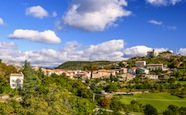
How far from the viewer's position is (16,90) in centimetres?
4684

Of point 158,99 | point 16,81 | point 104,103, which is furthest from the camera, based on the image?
point 158,99

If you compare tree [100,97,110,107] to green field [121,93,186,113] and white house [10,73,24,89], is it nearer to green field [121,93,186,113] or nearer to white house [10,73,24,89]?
green field [121,93,186,113]

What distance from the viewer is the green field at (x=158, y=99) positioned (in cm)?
5260

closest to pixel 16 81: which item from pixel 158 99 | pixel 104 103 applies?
pixel 104 103

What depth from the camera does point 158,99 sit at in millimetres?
57031

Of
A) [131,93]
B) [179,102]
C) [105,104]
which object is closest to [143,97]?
[131,93]

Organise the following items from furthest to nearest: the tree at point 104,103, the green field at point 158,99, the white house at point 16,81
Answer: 1. the green field at point 158,99
2. the white house at point 16,81
3. the tree at point 104,103

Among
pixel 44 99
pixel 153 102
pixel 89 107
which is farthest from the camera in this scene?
pixel 153 102

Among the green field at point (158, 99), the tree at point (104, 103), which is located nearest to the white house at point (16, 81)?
the tree at point (104, 103)

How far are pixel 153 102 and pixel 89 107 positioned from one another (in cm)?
1973

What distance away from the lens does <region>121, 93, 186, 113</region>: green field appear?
52603mm

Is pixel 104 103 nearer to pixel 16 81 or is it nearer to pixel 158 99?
pixel 158 99

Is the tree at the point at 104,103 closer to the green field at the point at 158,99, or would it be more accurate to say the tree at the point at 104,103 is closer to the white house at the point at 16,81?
the green field at the point at 158,99

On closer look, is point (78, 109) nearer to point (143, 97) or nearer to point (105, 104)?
point (105, 104)
